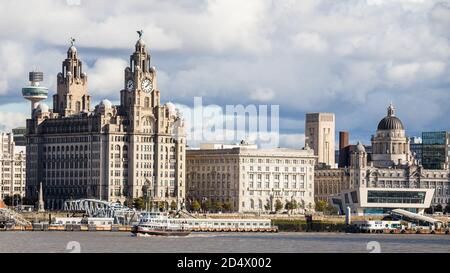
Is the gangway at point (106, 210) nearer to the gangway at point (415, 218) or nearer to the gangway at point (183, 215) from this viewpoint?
the gangway at point (183, 215)

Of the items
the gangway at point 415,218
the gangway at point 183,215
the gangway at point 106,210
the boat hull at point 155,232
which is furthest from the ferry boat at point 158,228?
the gangway at point 415,218

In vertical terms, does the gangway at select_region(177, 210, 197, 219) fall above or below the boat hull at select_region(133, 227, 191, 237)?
above

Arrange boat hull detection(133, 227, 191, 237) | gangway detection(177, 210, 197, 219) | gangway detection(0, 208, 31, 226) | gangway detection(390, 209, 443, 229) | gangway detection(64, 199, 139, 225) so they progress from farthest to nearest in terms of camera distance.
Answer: gangway detection(177, 210, 197, 219), gangway detection(64, 199, 139, 225), gangway detection(390, 209, 443, 229), gangway detection(0, 208, 31, 226), boat hull detection(133, 227, 191, 237)

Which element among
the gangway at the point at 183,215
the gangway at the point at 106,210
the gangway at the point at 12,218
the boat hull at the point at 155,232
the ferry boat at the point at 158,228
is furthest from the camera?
the gangway at the point at 183,215

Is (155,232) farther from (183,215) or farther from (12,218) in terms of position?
(183,215)

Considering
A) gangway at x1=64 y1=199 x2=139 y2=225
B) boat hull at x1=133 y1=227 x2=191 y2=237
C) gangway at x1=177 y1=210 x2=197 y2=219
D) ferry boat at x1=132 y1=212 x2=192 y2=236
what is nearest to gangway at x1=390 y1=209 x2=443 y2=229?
gangway at x1=177 y1=210 x2=197 y2=219

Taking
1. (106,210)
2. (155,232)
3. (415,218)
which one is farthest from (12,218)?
(415,218)

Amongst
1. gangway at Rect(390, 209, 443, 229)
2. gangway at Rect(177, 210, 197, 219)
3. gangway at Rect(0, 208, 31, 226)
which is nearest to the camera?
gangway at Rect(0, 208, 31, 226)

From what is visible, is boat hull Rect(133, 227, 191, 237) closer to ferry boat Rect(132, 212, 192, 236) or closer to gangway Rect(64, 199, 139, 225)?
ferry boat Rect(132, 212, 192, 236)

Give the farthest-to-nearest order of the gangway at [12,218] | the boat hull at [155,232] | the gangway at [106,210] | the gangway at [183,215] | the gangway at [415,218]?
the gangway at [183,215] → the gangway at [106,210] → the gangway at [415,218] → the gangway at [12,218] → the boat hull at [155,232]

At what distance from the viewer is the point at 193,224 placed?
541 feet
